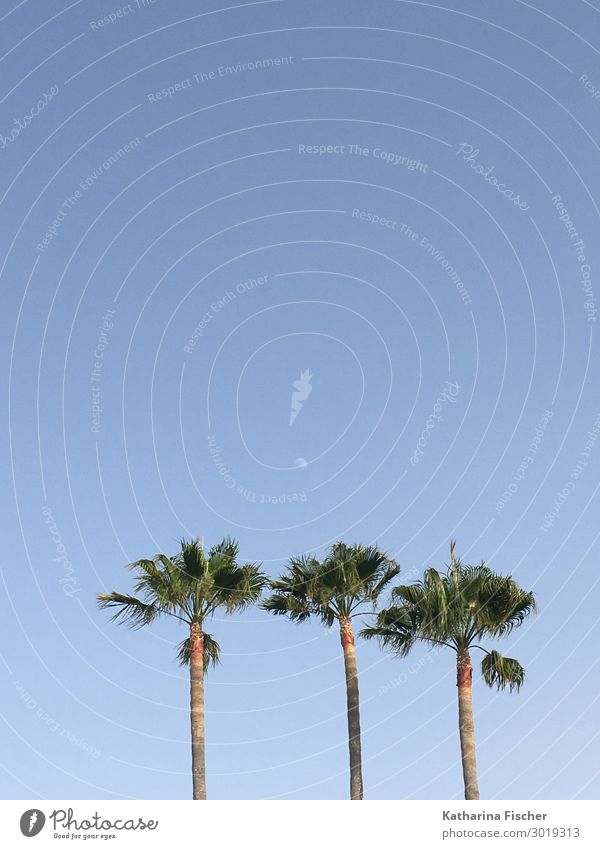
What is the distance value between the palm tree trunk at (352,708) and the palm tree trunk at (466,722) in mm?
3081

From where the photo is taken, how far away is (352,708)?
32.0 metres

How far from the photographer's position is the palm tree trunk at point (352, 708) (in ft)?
100

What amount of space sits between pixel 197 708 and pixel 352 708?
4.58 metres

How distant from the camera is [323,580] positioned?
33.5 meters
